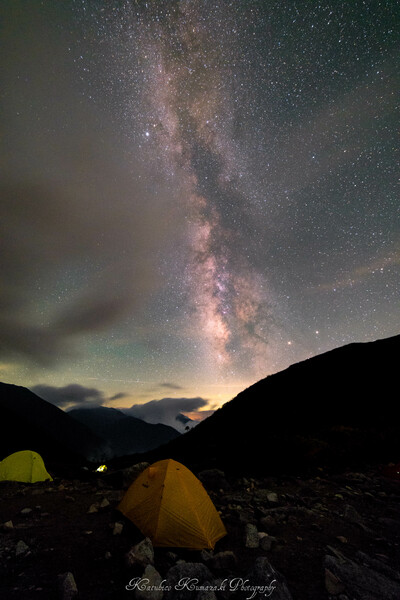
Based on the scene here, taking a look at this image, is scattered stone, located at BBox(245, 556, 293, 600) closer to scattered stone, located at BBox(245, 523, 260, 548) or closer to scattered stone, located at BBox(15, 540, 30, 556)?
scattered stone, located at BBox(245, 523, 260, 548)

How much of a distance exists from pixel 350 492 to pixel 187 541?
6629 mm

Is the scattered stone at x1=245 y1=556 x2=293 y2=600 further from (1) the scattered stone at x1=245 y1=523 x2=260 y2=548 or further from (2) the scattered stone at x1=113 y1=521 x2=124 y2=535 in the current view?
(2) the scattered stone at x1=113 y1=521 x2=124 y2=535

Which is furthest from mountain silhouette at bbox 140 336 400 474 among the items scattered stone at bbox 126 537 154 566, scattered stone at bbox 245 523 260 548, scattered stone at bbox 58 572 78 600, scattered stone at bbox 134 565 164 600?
scattered stone at bbox 58 572 78 600

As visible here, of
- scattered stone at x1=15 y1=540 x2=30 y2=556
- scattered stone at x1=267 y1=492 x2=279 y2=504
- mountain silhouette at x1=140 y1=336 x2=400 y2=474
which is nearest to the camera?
scattered stone at x1=15 y1=540 x2=30 y2=556

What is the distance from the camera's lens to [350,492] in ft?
27.0

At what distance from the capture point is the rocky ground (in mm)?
3625

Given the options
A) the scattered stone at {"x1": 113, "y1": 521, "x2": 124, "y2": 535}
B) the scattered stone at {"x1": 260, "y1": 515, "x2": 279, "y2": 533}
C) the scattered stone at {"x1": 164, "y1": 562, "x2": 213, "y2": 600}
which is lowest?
the scattered stone at {"x1": 260, "y1": 515, "x2": 279, "y2": 533}

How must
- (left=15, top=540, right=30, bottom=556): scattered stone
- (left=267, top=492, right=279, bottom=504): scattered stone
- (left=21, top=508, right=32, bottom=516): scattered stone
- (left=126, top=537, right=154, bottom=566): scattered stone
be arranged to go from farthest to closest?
(left=267, top=492, right=279, bottom=504): scattered stone < (left=21, top=508, right=32, bottom=516): scattered stone < (left=15, top=540, right=30, bottom=556): scattered stone < (left=126, top=537, right=154, bottom=566): scattered stone

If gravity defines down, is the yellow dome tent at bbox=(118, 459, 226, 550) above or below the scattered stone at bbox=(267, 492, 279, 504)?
above

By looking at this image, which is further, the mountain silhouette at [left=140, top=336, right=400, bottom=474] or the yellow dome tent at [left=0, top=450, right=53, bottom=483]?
the mountain silhouette at [left=140, top=336, right=400, bottom=474]

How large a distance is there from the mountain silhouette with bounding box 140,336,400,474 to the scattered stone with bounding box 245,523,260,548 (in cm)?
682

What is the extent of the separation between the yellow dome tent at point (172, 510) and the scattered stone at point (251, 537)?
1.72ft

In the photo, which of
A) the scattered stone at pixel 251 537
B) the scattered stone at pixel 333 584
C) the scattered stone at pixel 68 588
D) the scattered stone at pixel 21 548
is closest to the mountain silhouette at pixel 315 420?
the scattered stone at pixel 251 537

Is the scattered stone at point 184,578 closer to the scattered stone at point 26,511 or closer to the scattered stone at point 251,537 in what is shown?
the scattered stone at point 251,537
